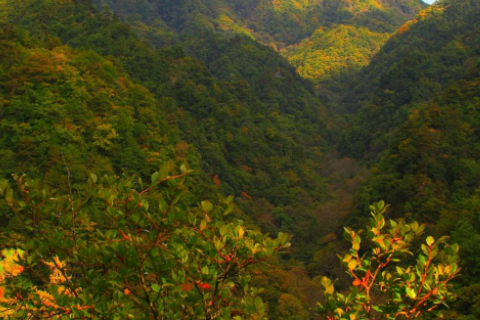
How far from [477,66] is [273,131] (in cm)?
1974

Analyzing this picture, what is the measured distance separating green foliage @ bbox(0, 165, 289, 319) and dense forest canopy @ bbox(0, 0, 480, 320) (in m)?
0.01

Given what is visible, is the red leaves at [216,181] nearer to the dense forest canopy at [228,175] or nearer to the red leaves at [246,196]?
the dense forest canopy at [228,175]

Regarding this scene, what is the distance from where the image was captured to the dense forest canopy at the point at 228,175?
304 cm

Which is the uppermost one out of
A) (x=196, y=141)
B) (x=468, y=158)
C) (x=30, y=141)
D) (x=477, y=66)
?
(x=477, y=66)

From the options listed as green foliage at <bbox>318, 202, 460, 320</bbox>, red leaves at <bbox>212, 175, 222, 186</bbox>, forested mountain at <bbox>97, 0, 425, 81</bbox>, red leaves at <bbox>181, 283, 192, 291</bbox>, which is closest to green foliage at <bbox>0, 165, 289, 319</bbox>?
red leaves at <bbox>181, 283, 192, 291</bbox>

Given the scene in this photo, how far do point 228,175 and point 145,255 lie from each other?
36.3 metres

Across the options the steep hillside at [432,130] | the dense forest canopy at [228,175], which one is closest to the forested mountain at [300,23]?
the dense forest canopy at [228,175]

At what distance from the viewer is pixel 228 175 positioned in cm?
3931

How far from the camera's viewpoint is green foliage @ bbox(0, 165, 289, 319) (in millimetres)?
2922

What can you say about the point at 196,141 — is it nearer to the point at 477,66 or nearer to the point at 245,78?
the point at 477,66

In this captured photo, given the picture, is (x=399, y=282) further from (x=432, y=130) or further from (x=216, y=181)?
(x=216, y=181)

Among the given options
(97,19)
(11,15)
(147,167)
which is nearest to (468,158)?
(147,167)

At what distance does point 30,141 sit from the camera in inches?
789

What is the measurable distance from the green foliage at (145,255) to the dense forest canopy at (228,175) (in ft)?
0.05
